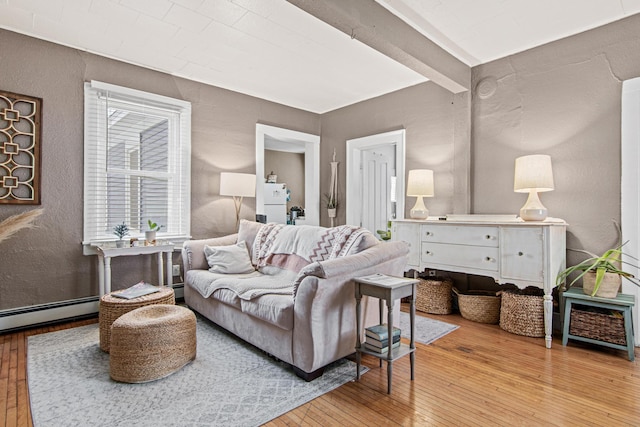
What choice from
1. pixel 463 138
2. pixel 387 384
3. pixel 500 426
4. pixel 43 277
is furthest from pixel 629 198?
pixel 43 277

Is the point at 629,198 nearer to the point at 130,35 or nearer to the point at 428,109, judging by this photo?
the point at 428,109

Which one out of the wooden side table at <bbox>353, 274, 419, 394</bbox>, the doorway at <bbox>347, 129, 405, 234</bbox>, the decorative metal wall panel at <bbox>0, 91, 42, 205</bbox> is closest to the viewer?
the wooden side table at <bbox>353, 274, 419, 394</bbox>

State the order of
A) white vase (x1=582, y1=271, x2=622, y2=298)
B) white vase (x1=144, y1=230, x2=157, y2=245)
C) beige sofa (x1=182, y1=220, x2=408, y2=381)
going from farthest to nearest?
white vase (x1=144, y1=230, x2=157, y2=245) < white vase (x1=582, y1=271, x2=622, y2=298) < beige sofa (x1=182, y1=220, x2=408, y2=381)

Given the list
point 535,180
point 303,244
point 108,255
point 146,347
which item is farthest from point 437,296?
point 108,255

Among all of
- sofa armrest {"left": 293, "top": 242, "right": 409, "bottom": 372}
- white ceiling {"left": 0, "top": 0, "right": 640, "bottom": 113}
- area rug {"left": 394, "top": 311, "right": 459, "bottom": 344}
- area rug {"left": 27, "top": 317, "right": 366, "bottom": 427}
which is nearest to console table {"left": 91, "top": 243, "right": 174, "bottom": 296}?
area rug {"left": 27, "top": 317, "right": 366, "bottom": 427}

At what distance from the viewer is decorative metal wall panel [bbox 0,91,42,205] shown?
2.91 meters

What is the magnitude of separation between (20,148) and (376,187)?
397cm

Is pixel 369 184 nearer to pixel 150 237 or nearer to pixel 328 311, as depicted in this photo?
pixel 150 237

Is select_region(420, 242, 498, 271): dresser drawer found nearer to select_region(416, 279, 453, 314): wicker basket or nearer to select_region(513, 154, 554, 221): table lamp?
select_region(416, 279, 453, 314): wicker basket

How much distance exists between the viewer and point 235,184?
403 cm

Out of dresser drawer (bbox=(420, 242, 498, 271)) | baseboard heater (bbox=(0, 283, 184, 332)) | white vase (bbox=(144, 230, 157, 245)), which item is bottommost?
baseboard heater (bbox=(0, 283, 184, 332))

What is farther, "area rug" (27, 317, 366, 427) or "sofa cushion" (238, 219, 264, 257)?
"sofa cushion" (238, 219, 264, 257)

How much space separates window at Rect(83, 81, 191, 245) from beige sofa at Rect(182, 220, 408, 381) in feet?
2.36

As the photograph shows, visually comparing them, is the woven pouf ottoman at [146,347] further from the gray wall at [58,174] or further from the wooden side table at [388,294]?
the gray wall at [58,174]
